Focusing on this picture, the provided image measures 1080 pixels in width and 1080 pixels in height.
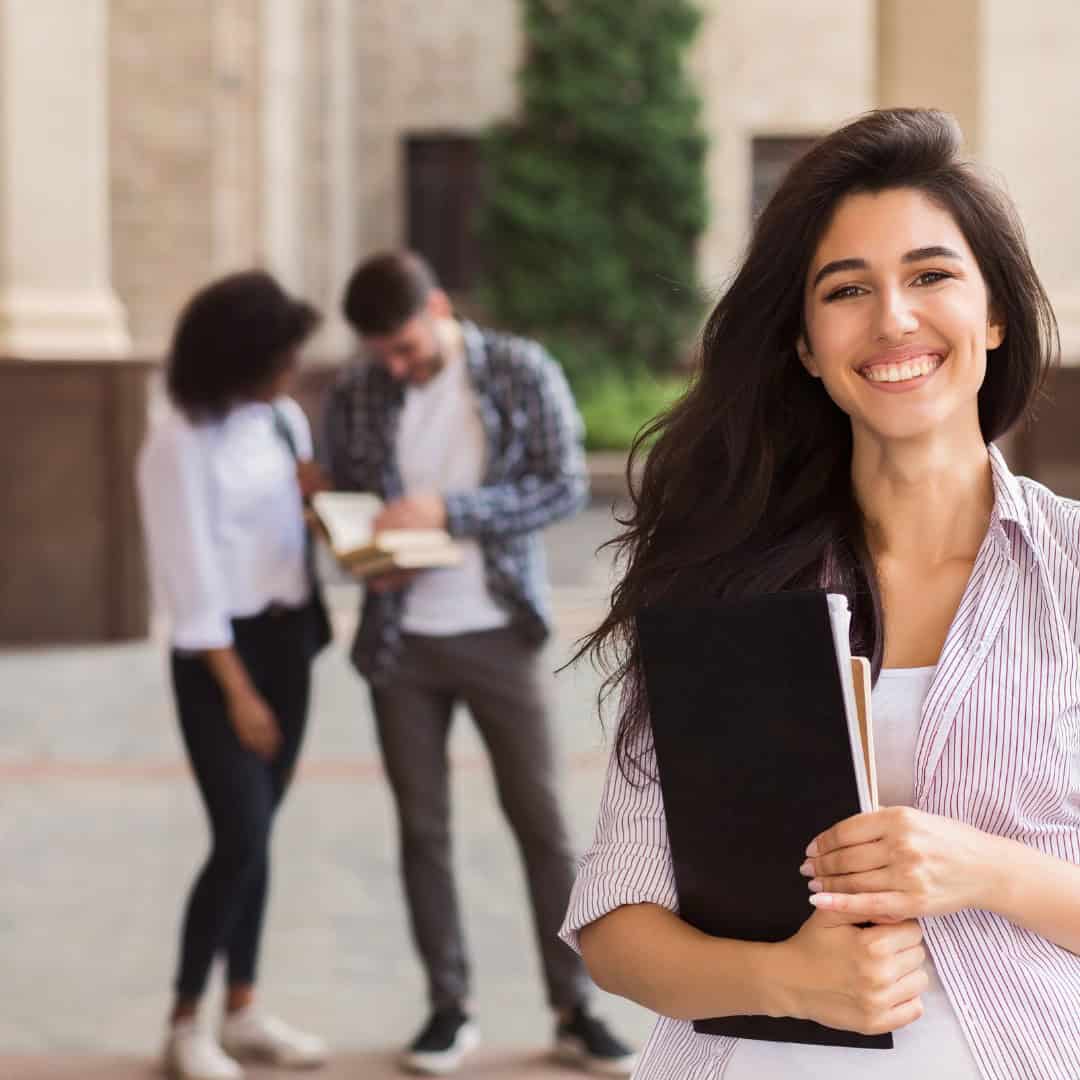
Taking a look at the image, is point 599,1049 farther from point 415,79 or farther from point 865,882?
point 415,79

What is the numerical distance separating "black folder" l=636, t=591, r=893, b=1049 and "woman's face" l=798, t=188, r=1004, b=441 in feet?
1.06

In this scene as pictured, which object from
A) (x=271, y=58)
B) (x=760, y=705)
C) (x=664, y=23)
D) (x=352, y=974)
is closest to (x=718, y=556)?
(x=760, y=705)

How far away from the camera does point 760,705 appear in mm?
1633

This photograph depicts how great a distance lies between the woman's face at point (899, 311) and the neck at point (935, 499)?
3 cm

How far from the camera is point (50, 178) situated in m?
10.8

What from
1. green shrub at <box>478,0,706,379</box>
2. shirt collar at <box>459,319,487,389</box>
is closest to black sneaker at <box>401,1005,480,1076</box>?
shirt collar at <box>459,319,487,389</box>

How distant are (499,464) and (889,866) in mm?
3124

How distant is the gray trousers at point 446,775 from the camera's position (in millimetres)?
4586

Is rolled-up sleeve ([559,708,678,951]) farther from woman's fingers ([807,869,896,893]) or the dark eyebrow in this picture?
the dark eyebrow

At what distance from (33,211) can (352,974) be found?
670cm

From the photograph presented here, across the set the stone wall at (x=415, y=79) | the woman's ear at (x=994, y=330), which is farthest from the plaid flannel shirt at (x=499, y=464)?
the stone wall at (x=415, y=79)

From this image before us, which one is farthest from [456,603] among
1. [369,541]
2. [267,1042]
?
[267,1042]

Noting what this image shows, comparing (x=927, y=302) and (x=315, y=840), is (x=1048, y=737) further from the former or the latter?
(x=315, y=840)

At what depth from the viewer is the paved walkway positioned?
486cm
